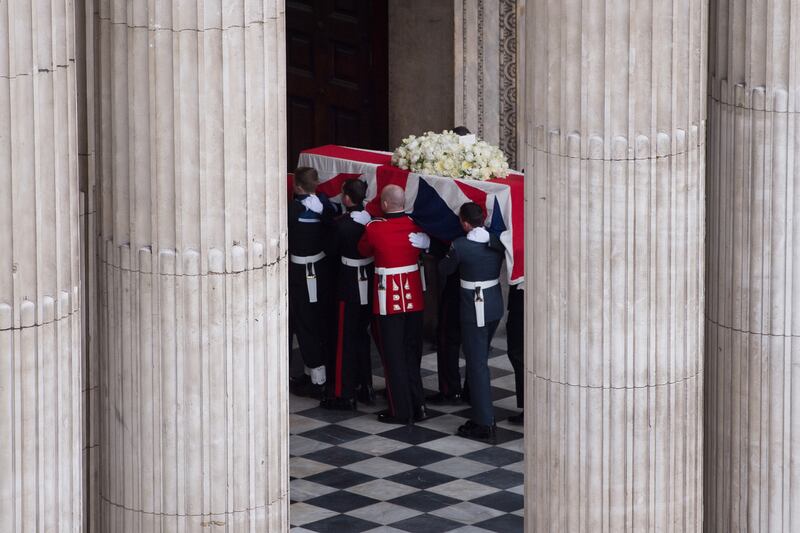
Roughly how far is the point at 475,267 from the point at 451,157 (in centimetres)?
107

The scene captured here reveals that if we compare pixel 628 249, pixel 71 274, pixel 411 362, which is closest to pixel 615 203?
pixel 628 249

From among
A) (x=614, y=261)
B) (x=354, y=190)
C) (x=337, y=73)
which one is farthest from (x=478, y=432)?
(x=614, y=261)

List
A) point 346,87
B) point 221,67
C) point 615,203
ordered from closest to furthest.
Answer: point 221,67
point 615,203
point 346,87

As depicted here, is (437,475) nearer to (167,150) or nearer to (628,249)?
(628,249)

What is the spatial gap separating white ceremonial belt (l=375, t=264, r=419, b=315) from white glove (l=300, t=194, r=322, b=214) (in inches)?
24.6

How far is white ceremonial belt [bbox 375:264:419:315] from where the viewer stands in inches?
515

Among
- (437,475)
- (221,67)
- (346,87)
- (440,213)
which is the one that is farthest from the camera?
(346,87)

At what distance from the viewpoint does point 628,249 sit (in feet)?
27.0

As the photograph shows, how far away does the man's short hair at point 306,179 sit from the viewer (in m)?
13.5

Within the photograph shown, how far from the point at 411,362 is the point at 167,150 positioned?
20.0 ft

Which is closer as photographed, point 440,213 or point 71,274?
point 71,274

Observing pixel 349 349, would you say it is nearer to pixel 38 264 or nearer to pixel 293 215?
pixel 293 215

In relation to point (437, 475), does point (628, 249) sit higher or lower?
higher

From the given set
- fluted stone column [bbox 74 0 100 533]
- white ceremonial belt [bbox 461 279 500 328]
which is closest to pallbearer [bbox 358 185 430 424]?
white ceremonial belt [bbox 461 279 500 328]
